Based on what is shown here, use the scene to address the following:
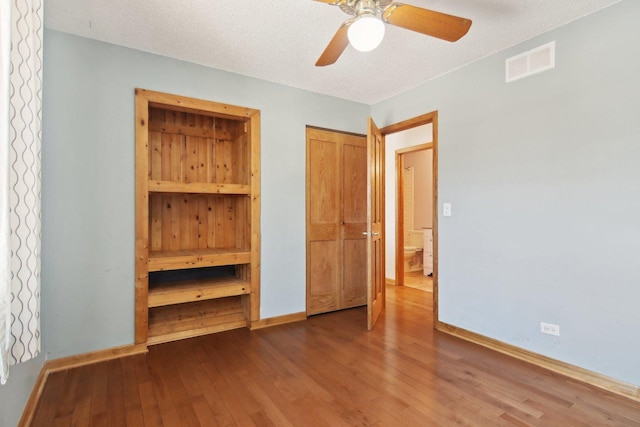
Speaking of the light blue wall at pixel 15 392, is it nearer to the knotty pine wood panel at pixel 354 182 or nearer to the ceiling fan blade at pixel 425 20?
the ceiling fan blade at pixel 425 20

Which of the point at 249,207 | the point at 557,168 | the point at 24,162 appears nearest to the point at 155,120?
the point at 249,207

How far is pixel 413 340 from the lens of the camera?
292 cm

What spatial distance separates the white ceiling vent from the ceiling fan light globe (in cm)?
166

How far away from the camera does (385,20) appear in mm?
1754

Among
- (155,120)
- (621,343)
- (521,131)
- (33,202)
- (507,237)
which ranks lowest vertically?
(621,343)

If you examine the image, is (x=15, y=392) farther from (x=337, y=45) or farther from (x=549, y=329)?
(x=549, y=329)

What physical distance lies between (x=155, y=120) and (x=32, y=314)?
89.6 inches

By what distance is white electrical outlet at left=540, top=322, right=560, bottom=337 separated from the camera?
2.38 metres

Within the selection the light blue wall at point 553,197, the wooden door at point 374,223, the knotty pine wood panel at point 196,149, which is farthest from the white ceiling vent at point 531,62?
the knotty pine wood panel at point 196,149

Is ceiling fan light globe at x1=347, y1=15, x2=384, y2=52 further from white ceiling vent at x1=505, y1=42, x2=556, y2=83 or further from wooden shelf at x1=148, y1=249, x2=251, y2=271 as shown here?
wooden shelf at x1=148, y1=249, x2=251, y2=271

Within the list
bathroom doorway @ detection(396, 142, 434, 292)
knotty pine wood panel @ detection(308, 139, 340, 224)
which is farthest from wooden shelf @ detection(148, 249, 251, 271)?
bathroom doorway @ detection(396, 142, 434, 292)

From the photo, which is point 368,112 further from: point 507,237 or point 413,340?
point 413,340

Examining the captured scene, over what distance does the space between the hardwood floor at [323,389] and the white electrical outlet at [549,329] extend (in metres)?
0.29

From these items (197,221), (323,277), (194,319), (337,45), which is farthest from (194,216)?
(337,45)
